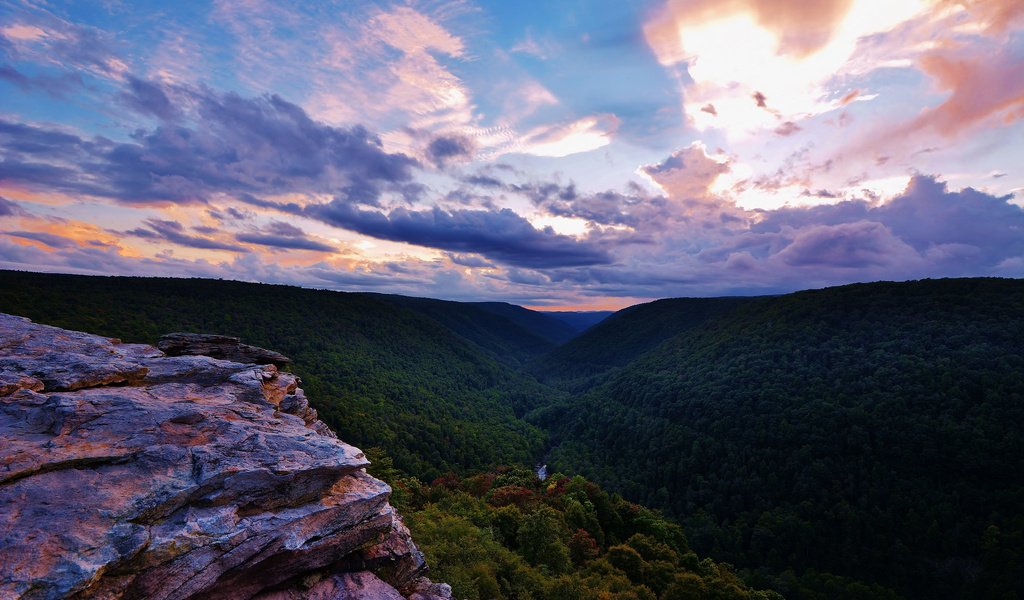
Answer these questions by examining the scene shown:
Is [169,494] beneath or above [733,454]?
above

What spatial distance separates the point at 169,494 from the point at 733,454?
151610 mm

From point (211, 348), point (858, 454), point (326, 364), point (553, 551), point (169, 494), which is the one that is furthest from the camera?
point (326, 364)

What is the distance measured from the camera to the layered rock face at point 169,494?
10516 mm

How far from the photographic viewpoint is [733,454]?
130500 mm

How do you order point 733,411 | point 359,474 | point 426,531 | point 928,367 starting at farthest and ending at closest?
point 733,411
point 928,367
point 426,531
point 359,474

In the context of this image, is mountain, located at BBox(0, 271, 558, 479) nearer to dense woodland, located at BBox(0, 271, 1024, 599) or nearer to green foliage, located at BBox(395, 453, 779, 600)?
dense woodland, located at BBox(0, 271, 1024, 599)

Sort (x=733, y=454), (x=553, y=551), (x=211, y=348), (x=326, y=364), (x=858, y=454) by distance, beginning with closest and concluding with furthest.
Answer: (x=211, y=348) → (x=553, y=551) → (x=858, y=454) → (x=733, y=454) → (x=326, y=364)

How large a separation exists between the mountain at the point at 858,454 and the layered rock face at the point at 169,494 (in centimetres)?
11067

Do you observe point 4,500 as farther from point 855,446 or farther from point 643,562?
point 855,446

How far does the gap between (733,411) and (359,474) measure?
529 ft

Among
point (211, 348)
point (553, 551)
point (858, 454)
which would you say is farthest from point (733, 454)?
point (211, 348)

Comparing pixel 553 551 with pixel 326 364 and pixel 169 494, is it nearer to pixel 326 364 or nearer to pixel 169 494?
pixel 169 494

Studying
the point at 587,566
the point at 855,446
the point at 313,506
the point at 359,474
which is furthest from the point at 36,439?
the point at 855,446

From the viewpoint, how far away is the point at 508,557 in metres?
40.5
